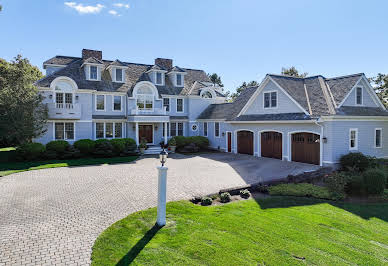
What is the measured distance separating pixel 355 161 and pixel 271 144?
5.99 metres

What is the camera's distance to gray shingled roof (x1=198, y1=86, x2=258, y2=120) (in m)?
25.0

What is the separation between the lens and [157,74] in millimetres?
28234

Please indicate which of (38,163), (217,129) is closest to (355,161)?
(217,129)

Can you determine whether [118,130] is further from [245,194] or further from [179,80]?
[245,194]

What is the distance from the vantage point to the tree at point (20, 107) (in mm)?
18609

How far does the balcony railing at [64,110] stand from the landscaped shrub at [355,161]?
20758 millimetres

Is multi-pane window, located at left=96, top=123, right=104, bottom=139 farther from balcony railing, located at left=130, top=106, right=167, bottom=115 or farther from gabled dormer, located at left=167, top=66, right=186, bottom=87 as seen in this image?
gabled dormer, located at left=167, top=66, right=186, bottom=87

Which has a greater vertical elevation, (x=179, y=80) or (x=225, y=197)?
(x=179, y=80)

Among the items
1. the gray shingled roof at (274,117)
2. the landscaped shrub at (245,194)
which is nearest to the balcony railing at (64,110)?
the gray shingled roof at (274,117)

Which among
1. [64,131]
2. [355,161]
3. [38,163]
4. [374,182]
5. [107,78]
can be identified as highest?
[107,78]

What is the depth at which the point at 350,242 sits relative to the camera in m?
7.20

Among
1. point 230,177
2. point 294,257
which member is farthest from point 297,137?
point 294,257

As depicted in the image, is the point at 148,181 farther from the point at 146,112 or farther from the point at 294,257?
the point at 146,112

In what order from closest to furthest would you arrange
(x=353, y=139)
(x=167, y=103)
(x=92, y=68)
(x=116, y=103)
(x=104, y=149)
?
(x=353, y=139), (x=104, y=149), (x=92, y=68), (x=116, y=103), (x=167, y=103)
